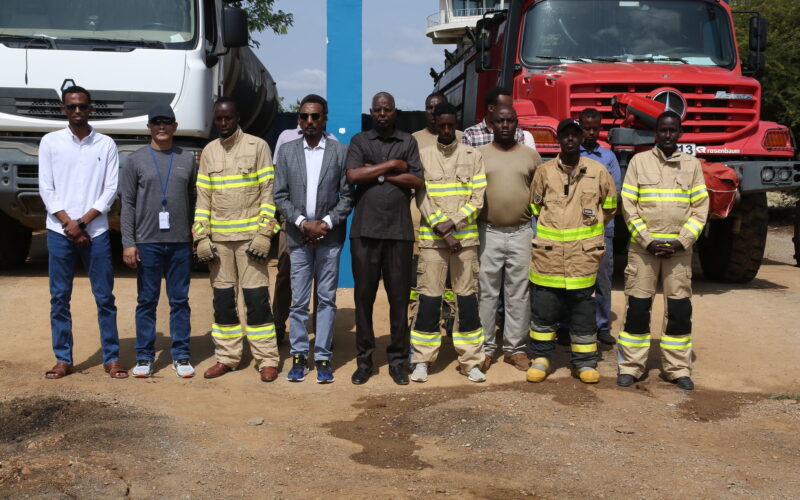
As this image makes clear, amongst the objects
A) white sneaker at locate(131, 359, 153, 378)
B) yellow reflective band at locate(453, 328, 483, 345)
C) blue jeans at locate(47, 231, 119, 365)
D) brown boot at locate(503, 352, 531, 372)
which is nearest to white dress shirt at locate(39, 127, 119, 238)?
blue jeans at locate(47, 231, 119, 365)

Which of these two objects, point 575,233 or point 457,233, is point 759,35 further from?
point 457,233

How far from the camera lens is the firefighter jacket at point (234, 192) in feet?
21.3

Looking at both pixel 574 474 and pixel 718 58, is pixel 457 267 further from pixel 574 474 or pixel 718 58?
pixel 718 58

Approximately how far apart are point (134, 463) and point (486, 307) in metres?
3.09

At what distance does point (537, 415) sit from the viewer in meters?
5.75

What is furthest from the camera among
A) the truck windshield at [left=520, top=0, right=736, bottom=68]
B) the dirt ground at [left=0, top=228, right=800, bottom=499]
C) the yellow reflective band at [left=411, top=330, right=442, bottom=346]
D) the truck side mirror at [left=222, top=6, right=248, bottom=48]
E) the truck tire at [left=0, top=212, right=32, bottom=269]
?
the truck tire at [left=0, top=212, right=32, bottom=269]

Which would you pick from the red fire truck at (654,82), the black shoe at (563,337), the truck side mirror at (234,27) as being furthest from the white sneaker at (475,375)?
the truck side mirror at (234,27)

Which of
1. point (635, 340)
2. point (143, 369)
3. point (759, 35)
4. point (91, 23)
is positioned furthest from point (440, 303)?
point (759, 35)

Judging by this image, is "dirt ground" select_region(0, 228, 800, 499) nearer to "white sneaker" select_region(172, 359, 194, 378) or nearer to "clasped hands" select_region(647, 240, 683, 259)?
"white sneaker" select_region(172, 359, 194, 378)

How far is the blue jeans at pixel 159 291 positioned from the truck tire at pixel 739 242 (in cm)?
595

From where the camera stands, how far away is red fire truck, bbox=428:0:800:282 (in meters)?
9.26

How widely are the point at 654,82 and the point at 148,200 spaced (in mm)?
5301

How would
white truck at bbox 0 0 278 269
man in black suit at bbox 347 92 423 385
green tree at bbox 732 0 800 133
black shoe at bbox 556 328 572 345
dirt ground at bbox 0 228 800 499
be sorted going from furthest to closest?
green tree at bbox 732 0 800 133 < white truck at bbox 0 0 278 269 < black shoe at bbox 556 328 572 345 < man in black suit at bbox 347 92 423 385 < dirt ground at bbox 0 228 800 499

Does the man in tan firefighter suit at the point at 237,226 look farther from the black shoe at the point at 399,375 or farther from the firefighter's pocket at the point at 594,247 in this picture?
the firefighter's pocket at the point at 594,247
